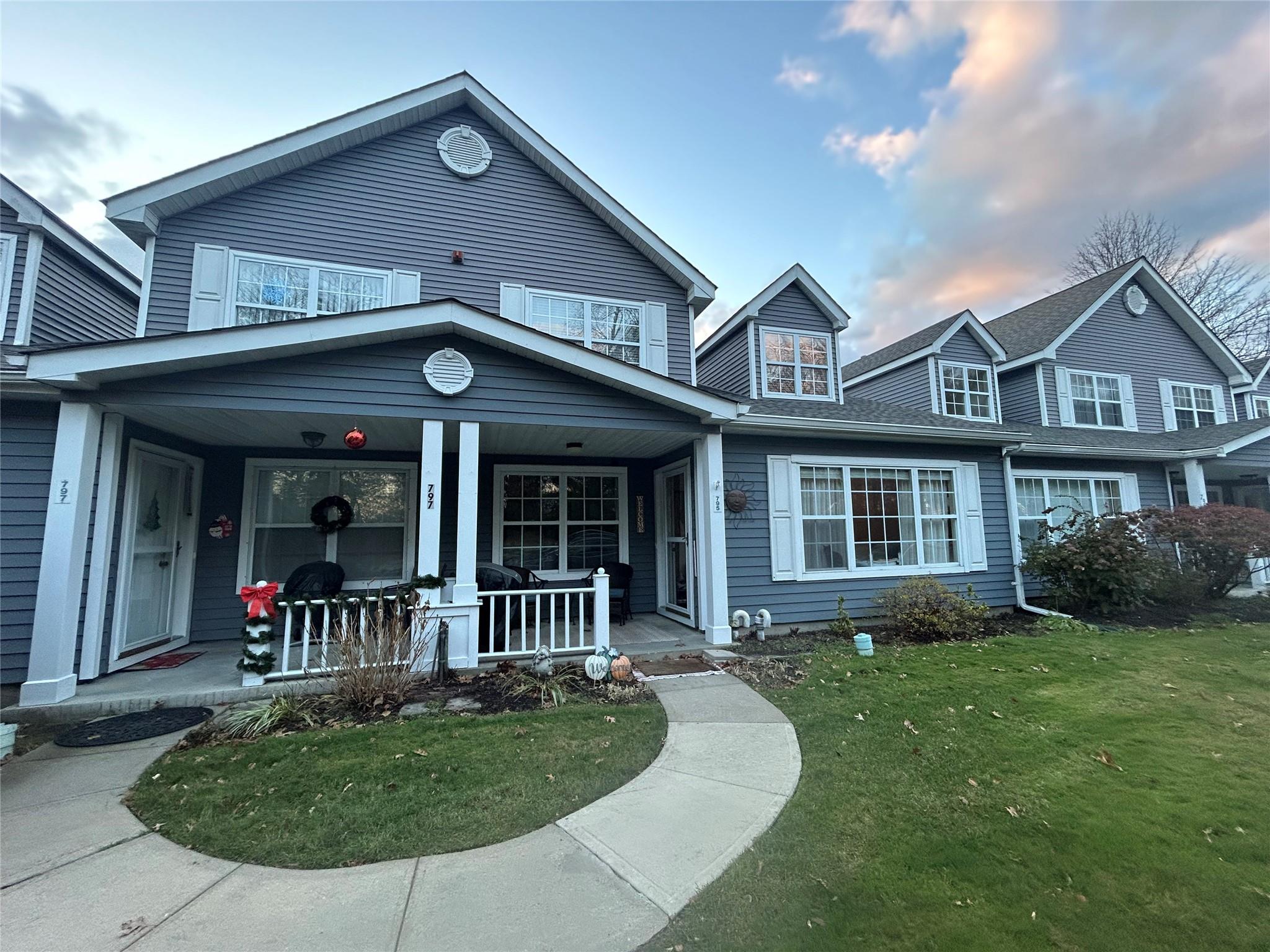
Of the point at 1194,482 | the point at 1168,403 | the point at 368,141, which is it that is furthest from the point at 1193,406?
the point at 368,141

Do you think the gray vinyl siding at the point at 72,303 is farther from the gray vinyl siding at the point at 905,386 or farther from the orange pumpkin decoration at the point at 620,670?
the gray vinyl siding at the point at 905,386

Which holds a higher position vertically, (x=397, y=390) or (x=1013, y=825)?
(x=397, y=390)

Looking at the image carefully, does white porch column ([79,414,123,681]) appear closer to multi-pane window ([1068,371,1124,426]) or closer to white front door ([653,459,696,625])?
white front door ([653,459,696,625])

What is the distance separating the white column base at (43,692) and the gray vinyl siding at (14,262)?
478 cm

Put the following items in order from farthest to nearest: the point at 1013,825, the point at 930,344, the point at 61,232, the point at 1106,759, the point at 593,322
→ 1. the point at 930,344
2. the point at 593,322
3. the point at 61,232
4. the point at 1106,759
5. the point at 1013,825

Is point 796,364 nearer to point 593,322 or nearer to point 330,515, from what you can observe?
point 593,322

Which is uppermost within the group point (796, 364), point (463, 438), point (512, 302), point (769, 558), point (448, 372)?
point (512, 302)

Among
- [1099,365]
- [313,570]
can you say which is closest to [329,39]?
[313,570]

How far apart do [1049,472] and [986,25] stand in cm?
762

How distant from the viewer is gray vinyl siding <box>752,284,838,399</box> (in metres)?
9.72

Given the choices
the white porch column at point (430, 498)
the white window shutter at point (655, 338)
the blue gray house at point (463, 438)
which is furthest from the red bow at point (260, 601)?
the white window shutter at point (655, 338)

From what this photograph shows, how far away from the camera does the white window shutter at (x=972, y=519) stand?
8.89 meters

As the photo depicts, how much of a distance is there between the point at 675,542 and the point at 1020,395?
414 inches

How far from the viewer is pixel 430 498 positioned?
5609 millimetres
